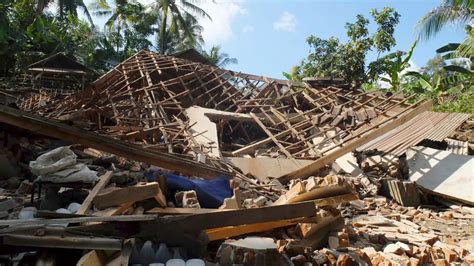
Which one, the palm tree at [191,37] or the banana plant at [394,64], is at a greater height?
the palm tree at [191,37]

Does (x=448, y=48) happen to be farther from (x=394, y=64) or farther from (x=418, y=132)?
(x=418, y=132)

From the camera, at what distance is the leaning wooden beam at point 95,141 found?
424 cm

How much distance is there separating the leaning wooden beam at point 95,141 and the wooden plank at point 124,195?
1.63 meters

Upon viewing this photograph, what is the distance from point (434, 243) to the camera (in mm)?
4840

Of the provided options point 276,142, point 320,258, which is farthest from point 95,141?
point 276,142

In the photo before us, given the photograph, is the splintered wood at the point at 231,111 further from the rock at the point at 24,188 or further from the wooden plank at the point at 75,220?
the wooden plank at the point at 75,220

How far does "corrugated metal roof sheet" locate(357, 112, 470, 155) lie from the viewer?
8898 millimetres

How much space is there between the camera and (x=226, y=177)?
5.09 m

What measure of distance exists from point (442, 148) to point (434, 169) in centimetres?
148

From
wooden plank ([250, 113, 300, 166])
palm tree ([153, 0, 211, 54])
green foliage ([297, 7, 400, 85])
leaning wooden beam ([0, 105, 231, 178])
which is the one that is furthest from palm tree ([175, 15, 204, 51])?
Result: leaning wooden beam ([0, 105, 231, 178])

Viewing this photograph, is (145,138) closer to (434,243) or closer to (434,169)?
(434,243)

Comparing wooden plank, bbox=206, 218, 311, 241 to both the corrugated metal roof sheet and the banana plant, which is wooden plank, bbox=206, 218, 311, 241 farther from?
the banana plant

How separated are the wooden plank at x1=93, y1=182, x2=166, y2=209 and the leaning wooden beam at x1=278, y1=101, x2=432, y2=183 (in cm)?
418

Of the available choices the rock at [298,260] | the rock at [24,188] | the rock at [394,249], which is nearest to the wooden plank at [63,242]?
the rock at [298,260]
